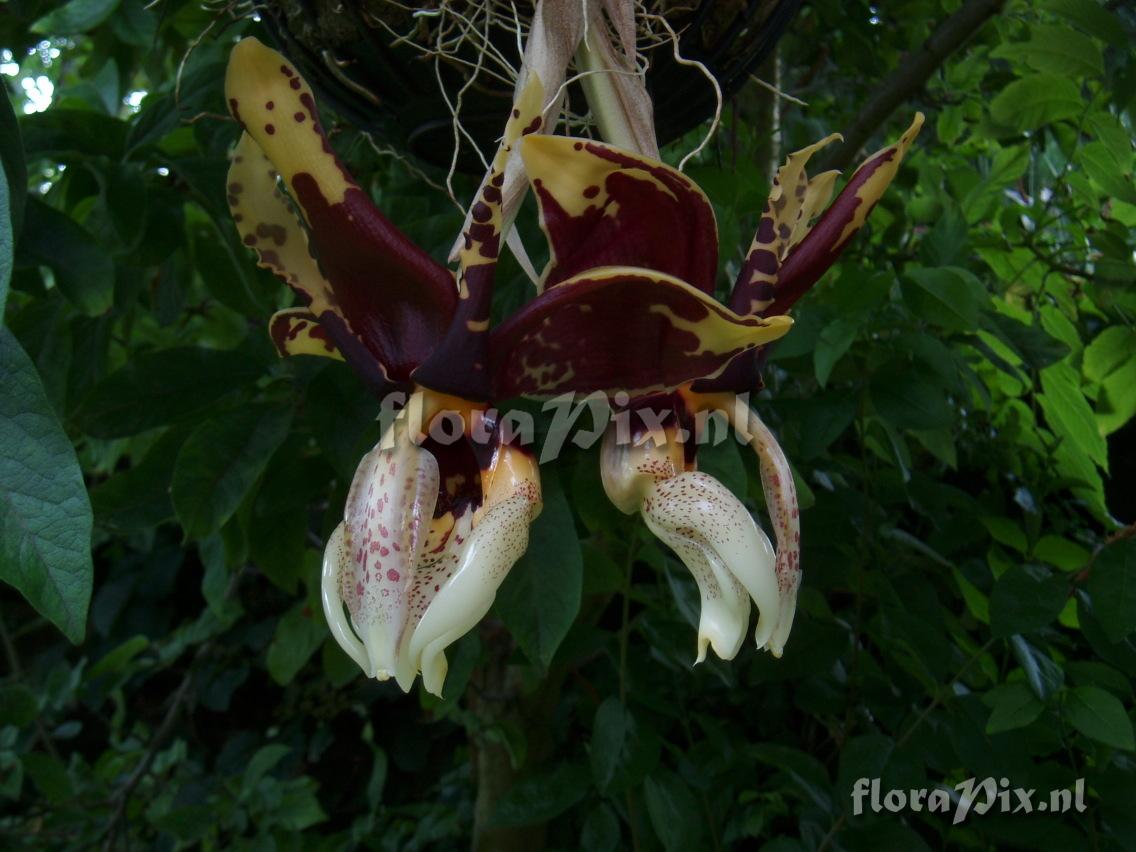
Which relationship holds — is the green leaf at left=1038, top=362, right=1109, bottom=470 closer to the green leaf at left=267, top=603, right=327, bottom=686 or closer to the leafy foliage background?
the leafy foliage background

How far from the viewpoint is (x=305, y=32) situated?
0.51 meters

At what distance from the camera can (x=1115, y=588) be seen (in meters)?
0.64

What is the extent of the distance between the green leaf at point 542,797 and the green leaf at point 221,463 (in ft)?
Answer: 1.17

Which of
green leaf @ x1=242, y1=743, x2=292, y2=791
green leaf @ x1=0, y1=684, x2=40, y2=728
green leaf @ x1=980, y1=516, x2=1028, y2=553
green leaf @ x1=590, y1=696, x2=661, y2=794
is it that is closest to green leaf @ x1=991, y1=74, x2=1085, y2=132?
green leaf @ x1=980, y1=516, x2=1028, y2=553

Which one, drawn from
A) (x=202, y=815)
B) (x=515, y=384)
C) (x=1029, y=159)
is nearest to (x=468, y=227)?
(x=515, y=384)

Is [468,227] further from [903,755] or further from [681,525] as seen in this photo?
[903,755]

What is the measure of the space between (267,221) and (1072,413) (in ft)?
2.19

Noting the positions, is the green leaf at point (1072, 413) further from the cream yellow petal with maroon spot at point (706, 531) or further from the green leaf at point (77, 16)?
the green leaf at point (77, 16)

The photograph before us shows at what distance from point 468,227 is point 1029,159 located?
0.82m

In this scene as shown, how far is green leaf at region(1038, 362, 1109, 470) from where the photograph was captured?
0.79m

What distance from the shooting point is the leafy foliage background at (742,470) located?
61 cm

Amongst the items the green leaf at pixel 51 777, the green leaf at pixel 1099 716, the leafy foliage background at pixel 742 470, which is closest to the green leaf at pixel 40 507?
the leafy foliage background at pixel 742 470

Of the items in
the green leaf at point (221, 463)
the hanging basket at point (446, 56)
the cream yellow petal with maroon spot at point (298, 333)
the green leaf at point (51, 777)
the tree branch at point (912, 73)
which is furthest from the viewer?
the green leaf at point (51, 777)

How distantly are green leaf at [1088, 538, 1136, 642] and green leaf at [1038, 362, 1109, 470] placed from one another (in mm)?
159
